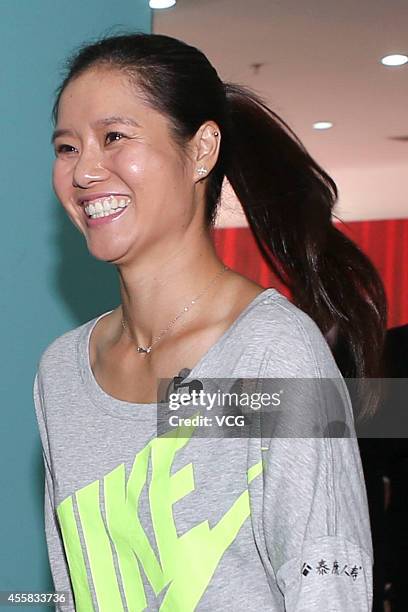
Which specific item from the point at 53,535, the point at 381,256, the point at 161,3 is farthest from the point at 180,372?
the point at 381,256

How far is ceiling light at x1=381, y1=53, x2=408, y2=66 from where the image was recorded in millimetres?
2744

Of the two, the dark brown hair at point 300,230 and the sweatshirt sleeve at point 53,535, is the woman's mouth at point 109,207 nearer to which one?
the dark brown hair at point 300,230

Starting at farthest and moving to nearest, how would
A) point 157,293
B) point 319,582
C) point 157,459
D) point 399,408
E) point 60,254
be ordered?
point 399,408 → point 60,254 → point 157,293 → point 157,459 → point 319,582

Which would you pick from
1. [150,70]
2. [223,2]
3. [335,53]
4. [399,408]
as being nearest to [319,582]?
[150,70]

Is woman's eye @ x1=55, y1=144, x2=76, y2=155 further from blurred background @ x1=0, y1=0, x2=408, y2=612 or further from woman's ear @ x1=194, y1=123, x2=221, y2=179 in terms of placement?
blurred background @ x1=0, y1=0, x2=408, y2=612

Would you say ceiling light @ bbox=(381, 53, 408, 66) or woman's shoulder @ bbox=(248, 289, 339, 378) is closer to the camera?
woman's shoulder @ bbox=(248, 289, 339, 378)

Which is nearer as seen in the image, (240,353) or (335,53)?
(240,353)

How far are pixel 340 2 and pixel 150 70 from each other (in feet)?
4.86

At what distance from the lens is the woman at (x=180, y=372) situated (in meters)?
0.94

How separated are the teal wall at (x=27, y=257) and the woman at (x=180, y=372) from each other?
467 mm

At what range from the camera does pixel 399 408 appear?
7.18ft


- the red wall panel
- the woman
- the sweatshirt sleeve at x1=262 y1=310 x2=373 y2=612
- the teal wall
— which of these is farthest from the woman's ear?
the red wall panel

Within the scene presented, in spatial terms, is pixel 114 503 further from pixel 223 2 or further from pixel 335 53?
pixel 335 53

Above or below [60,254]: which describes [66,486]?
below
